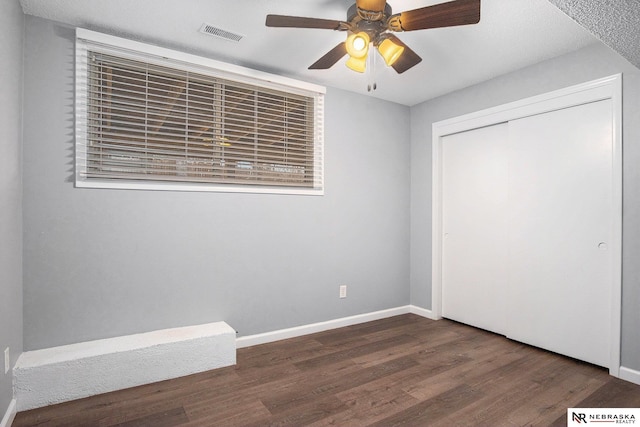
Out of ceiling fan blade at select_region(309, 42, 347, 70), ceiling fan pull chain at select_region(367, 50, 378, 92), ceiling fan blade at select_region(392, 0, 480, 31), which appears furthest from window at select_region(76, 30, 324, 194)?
ceiling fan blade at select_region(392, 0, 480, 31)

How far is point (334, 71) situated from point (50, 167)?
2375 millimetres

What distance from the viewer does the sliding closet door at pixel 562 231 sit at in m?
2.59

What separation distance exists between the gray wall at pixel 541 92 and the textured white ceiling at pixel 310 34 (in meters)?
0.12

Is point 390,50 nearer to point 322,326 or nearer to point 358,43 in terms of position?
point 358,43

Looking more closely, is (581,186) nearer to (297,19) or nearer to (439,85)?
(439,85)

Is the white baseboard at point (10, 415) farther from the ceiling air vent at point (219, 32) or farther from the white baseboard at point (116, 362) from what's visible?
the ceiling air vent at point (219, 32)

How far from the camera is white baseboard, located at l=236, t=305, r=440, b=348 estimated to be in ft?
9.91

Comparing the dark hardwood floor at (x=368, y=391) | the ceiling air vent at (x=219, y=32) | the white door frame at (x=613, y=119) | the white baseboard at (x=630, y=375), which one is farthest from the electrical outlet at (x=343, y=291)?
the ceiling air vent at (x=219, y=32)

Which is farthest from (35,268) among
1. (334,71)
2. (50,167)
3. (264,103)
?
(334,71)

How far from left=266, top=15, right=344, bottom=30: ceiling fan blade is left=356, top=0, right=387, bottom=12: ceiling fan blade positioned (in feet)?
0.54

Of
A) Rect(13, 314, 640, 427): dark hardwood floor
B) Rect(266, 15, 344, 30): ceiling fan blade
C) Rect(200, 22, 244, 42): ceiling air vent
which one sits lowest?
Rect(13, 314, 640, 427): dark hardwood floor

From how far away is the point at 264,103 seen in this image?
3117 mm

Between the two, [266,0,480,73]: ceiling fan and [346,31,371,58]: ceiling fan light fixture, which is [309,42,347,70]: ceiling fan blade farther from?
[346,31,371,58]: ceiling fan light fixture

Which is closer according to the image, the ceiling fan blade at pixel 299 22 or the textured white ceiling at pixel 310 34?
the ceiling fan blade at pixel 299 22
